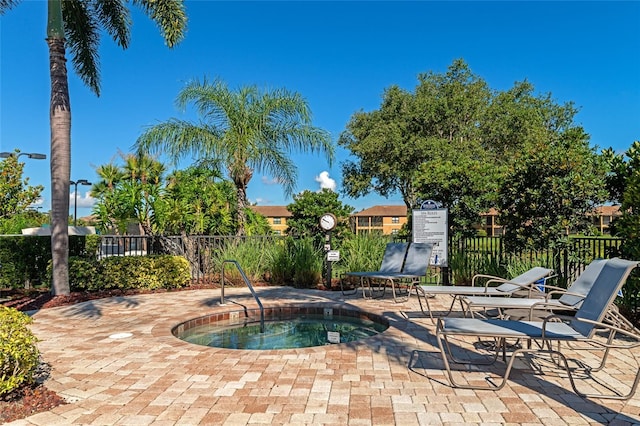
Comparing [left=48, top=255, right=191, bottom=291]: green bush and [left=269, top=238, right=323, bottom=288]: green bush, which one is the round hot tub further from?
[left=48, top=255, right=191, bottom=291]: green bush

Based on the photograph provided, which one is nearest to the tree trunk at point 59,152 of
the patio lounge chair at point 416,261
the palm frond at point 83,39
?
the palm frond at point 83,39

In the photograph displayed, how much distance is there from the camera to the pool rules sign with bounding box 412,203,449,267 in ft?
31.4

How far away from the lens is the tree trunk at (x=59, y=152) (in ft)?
28.6

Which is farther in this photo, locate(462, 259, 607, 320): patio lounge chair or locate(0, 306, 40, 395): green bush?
locate(462, 259, 607, 320): patio lounge chair

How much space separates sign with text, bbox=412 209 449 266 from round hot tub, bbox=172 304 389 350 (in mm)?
3062

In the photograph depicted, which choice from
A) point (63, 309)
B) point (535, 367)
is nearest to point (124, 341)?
point (63, 309)

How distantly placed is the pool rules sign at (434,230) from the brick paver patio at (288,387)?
12.8 feet

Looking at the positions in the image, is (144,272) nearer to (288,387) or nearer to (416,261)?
(416,261)

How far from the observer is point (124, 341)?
534 cm

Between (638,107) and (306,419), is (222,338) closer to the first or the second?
(306,419)

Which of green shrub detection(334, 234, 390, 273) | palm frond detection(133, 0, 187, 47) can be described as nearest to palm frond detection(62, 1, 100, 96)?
palm frond detection(133, 0, 187, 47)

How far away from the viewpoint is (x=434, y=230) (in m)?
9.72

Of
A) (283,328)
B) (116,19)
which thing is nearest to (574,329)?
(283,328)

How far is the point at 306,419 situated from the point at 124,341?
321 centimetres
